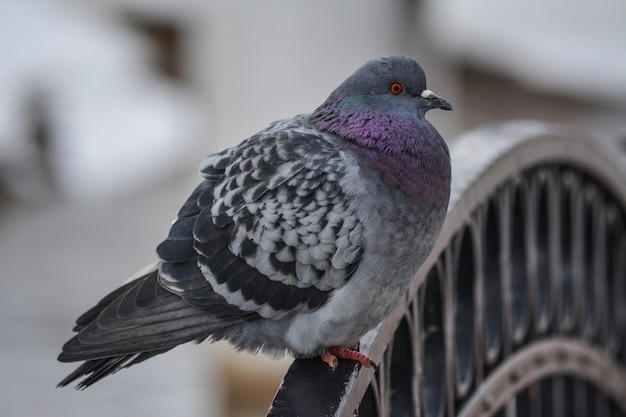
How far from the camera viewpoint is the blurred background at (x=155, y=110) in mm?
8641

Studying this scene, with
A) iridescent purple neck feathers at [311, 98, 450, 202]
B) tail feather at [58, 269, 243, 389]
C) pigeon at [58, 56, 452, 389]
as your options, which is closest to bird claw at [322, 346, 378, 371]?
pigeon at [58, 56, 452, 389]

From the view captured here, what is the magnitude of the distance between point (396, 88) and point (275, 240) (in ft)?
1.88

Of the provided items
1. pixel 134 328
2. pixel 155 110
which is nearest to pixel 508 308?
pixel 134 328

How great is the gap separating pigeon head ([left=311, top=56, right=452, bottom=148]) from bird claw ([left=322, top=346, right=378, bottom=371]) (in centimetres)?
56

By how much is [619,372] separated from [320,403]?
223 cm

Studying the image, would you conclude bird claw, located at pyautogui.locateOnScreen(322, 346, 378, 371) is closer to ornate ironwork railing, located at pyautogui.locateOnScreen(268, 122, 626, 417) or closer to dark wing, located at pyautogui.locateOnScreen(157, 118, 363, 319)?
ornate ironwork railing, located at pyautogui.locateOnScreen(268, 122, 626, 417)

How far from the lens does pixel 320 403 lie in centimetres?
239

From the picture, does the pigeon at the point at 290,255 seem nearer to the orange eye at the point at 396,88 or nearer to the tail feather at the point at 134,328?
the tail feather at the point at 134,328

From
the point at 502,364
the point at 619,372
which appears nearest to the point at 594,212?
the point at 619,372

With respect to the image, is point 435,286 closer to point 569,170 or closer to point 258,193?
point 258,193

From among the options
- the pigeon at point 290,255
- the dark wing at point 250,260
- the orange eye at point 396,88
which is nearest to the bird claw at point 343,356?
the pigeon at point 290,255

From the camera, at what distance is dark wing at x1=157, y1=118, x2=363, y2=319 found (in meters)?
2.80

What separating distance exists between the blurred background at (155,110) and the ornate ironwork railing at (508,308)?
961 mm

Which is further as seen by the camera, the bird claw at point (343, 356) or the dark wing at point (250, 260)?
the dark wing at point (250, 260)
